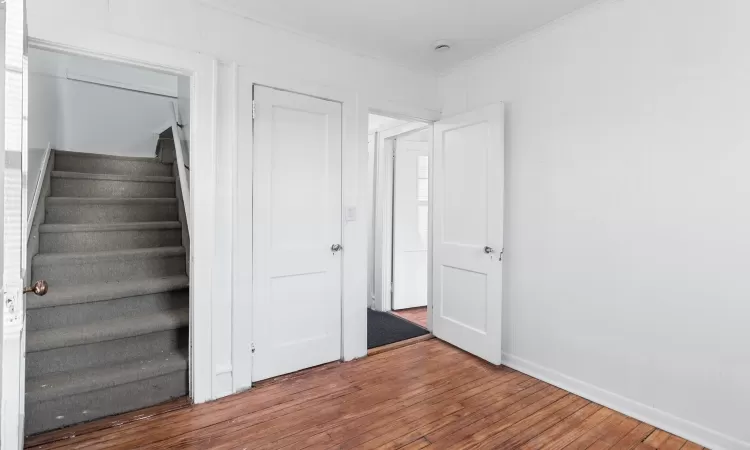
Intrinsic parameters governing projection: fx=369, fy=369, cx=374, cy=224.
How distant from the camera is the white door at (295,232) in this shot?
265 centimetres

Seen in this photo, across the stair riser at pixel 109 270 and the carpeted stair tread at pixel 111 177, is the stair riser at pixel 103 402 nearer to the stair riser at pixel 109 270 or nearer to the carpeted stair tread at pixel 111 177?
the stair riser at pixel 109 270

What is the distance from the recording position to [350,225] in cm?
305

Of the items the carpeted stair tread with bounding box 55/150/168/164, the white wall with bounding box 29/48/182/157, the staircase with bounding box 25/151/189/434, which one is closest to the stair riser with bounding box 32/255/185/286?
the staircase with bounding box 25/151/189/434

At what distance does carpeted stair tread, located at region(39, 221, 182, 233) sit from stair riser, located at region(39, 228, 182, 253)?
3 centimetres

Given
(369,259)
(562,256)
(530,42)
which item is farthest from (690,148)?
(369,259)

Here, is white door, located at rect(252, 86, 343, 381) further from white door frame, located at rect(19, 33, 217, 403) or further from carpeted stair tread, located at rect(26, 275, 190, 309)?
carpeted stair tread, located at rect(26, 275, 190, 309)

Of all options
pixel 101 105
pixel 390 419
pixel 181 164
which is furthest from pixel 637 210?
pixel 101 105

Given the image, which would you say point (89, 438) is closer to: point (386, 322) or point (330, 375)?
point (330, 375)

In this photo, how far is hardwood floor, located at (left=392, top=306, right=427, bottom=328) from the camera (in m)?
4.12

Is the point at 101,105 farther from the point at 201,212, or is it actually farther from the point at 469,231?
the point at 469,231

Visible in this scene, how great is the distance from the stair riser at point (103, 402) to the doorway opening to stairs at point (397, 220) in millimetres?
2386

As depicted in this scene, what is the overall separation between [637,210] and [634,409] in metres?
1.21

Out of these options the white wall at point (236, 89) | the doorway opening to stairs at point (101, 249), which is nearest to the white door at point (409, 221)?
the white wall at point (236, 89)

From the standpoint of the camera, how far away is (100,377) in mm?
2170
